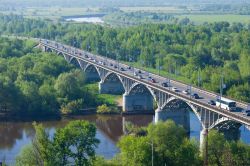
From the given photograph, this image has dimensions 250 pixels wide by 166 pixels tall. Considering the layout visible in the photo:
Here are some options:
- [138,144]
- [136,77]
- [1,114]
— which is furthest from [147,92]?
[138,144]

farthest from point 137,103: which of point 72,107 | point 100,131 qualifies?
point 100,131

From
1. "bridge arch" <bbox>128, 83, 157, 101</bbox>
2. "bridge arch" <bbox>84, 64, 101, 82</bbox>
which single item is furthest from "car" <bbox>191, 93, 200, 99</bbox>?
"bridge arch" <bbox>84, 64, 101, 82</bbox>

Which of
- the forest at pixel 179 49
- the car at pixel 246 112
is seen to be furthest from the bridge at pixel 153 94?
the forest at pixel 179 49

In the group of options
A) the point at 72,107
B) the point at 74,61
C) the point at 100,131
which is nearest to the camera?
the point at 100,131

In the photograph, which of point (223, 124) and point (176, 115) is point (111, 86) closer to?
point (176, 115)

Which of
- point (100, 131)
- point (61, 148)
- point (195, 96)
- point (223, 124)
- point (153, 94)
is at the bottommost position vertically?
point (100, 131)

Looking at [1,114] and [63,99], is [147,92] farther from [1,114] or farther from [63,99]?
[1,114]

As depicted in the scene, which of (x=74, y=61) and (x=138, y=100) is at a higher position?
(x=74, y=61)
